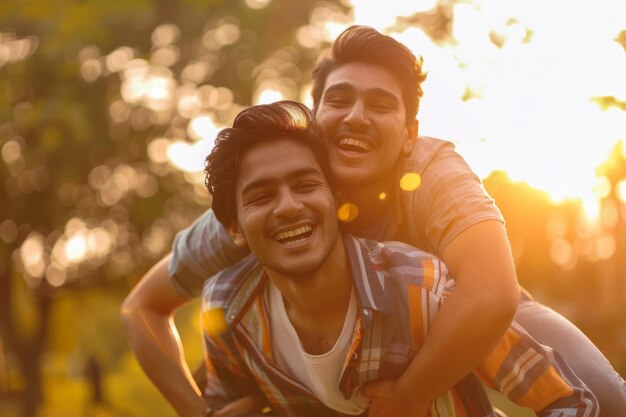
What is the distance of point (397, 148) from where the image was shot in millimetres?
4230

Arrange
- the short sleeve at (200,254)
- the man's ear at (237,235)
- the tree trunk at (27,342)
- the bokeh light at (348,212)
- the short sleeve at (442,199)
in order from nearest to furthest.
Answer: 1. the short sleeve at (442,199)
2. the man's ear at (237,235)
3. the bokeh light at (348,212)
4. the short sleeve at (200,254)
5. the tree trunk at (27,342)

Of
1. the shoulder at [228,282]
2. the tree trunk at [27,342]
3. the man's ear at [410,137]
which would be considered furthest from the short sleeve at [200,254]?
the tree trunk at [27,342]

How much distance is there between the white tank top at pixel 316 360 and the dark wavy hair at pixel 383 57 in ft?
3.79

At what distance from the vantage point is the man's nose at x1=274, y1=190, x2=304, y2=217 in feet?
12.0

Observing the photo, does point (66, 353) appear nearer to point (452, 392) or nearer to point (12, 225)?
point (12, 225)

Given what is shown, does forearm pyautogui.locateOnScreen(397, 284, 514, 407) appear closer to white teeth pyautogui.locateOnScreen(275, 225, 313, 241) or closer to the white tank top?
the white tank top

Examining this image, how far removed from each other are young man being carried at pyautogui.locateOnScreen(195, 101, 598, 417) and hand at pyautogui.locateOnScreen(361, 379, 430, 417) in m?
0.02

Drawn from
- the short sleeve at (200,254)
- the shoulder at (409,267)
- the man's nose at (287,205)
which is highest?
the man's nose at (287,205)

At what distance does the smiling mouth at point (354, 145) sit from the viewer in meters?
4.14

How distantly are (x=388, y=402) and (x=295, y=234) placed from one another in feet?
2.54

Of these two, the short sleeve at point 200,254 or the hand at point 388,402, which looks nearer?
the hand at point 388,402

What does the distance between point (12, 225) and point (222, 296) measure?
13784mm

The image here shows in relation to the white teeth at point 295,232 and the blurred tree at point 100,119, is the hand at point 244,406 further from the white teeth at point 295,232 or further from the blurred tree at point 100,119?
the blurred tree at point 100,119

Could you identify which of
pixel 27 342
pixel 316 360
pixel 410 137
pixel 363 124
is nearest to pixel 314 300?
pixel 316 360
